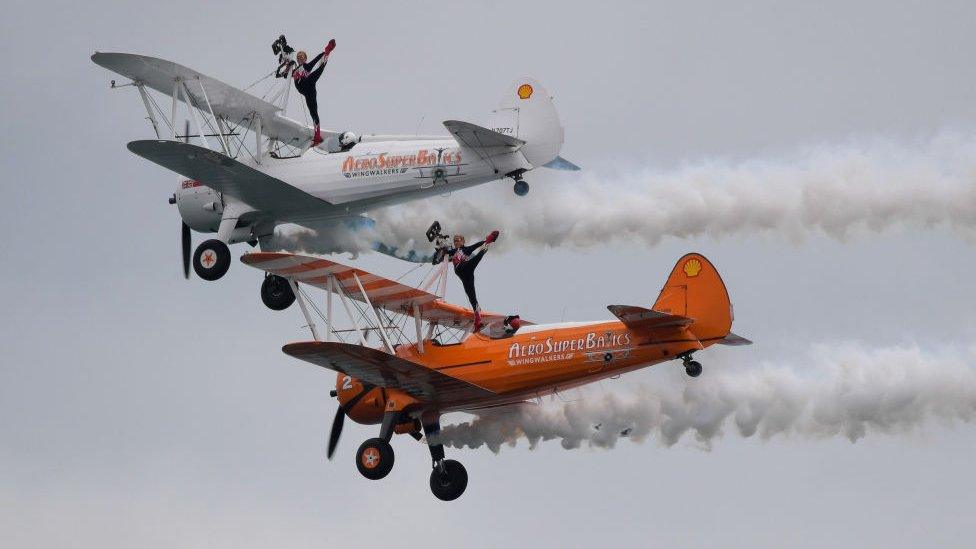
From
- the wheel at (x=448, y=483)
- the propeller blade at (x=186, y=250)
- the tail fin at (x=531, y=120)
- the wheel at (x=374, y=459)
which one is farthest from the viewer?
the propeller blade at (x=186, y=250)

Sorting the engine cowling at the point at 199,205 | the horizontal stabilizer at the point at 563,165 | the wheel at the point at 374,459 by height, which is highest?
the horizontal stabilizer at the point at 563,165

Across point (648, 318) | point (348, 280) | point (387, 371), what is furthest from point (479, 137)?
point (648, 318)

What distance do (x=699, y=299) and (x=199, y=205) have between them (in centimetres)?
955

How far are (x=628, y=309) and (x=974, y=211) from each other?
17.3 feet

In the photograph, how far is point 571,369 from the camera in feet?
113

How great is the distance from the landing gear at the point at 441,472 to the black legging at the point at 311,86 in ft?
18.4

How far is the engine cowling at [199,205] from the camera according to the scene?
39.3 meters

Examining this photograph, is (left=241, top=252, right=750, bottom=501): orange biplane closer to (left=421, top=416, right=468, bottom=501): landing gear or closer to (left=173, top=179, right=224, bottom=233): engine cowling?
(left=421, top=416, right=468, bottom=501): landing gear

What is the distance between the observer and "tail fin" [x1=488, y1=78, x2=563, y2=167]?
36969mm

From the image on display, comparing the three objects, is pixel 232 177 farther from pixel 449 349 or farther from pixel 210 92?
pixel 449 349

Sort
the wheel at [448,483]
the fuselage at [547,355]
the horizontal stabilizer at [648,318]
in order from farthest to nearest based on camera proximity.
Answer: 1. the wheel at [448,483]
2. the fuselage at [547,355]
3. the horizontal stabilizer at [648,318]

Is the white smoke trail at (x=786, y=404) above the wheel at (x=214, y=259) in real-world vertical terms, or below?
below

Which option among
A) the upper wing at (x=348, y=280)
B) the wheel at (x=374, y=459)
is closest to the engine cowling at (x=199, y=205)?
the upper wing at (x=348, y=280)

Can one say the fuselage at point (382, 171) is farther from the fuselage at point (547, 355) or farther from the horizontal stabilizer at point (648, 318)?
the horizontal stabilizer at point (648, 318)
